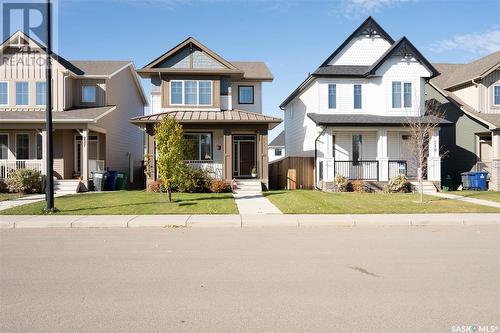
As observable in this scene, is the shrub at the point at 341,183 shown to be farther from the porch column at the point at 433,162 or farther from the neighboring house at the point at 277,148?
the neighboring house at the point at 277,148

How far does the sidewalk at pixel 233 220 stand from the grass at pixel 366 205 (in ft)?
A: 3.34

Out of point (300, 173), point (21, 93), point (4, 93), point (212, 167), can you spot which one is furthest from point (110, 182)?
point (300, 173)

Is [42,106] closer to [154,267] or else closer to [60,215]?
[60,215]

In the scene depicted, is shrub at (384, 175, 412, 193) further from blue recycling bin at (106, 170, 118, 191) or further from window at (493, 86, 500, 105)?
blue recycling bin at (106, 170, 118, 191)

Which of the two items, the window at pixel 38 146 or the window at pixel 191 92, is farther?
the window at pixel 38 146

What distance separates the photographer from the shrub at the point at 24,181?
20234 mm

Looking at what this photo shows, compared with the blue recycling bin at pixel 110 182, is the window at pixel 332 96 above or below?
above

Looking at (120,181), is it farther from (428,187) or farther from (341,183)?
(428,187)

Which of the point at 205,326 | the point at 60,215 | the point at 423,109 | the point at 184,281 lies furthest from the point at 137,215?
the point at 423,109

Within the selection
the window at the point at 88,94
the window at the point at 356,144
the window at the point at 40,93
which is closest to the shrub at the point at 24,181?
the window at the point at 40,93

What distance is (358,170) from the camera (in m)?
23.8

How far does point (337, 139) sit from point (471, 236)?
14.7 m

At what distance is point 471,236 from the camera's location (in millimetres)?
10266

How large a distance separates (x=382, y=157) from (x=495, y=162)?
6338mm
